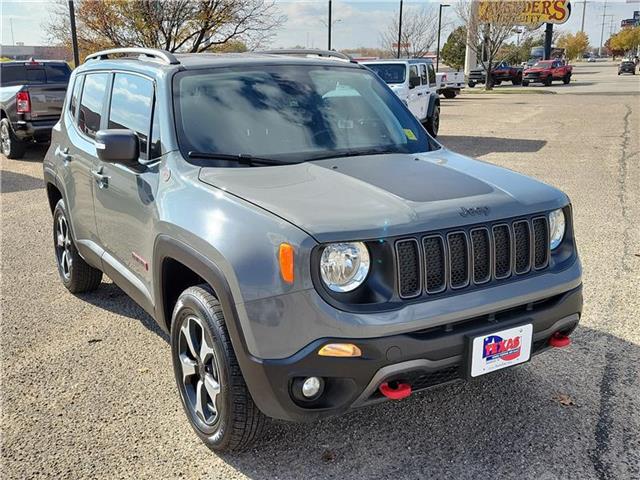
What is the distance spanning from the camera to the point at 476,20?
38.8 m

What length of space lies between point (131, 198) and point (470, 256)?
1.95 meters

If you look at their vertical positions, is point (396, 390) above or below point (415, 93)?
below

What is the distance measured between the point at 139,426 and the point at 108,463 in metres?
0.32

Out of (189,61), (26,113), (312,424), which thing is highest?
(189,61)

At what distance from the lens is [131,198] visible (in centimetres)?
351

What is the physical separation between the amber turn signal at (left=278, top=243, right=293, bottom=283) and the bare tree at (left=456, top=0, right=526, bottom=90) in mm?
38554

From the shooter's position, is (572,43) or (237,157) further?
(572,43)

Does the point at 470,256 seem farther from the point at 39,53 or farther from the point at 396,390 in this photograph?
the point at 39,53

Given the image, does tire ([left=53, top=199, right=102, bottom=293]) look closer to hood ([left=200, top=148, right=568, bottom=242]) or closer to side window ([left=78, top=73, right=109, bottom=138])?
side window ([left=78, top=73, right=109, bottom=138])

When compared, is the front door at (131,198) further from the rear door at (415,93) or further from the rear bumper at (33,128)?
the rear door at (415,93)

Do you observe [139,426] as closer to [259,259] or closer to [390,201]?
[259,259]

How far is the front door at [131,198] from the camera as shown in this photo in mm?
3365

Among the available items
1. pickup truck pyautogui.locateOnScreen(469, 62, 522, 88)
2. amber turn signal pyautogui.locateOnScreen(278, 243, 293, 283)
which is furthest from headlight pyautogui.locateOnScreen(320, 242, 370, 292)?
pickup truck pyautogui.locateOnScreen(469, 62, 522, 88)

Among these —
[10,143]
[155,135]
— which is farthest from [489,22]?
[155,135]
